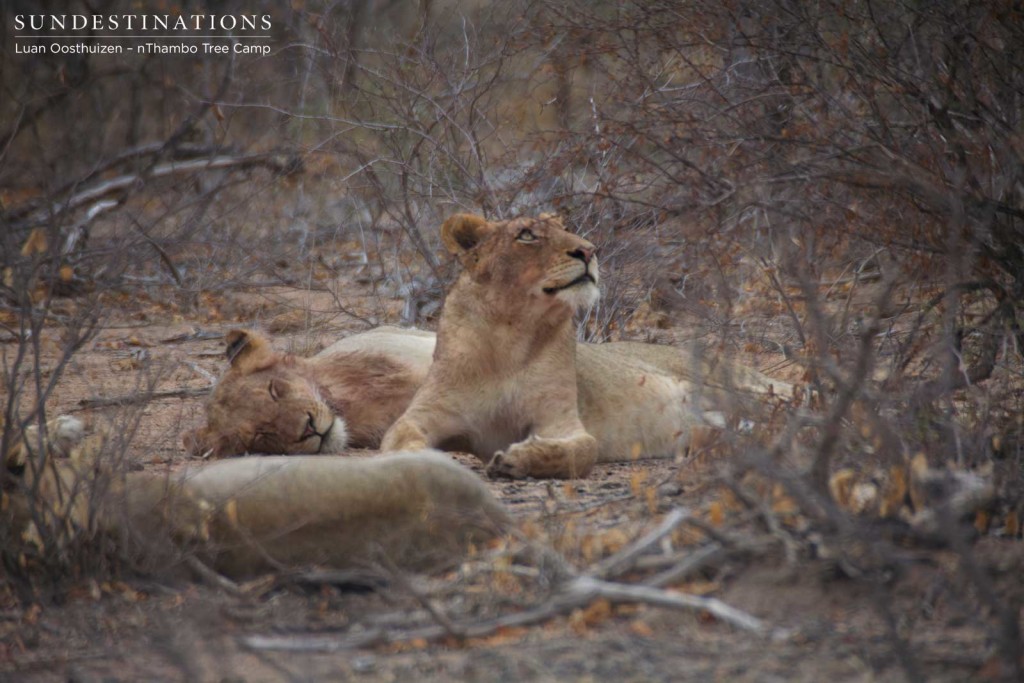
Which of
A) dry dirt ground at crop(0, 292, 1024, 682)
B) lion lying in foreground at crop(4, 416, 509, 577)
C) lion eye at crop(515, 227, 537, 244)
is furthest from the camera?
lion eye at crop(515, 227, 537, 244)

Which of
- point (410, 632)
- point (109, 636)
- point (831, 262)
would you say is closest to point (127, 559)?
point (109, 636)

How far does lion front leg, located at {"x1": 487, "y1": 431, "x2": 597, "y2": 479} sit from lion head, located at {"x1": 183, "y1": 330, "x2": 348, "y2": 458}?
1.01 meters

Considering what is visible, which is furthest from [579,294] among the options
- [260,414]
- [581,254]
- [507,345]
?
[260,414]

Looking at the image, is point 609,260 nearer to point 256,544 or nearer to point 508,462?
point 508,462

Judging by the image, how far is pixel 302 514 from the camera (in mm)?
3430

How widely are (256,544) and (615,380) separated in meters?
2.69

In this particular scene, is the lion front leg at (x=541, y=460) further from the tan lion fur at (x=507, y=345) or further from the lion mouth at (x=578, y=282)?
the lion mouth at (x=578, y=282)

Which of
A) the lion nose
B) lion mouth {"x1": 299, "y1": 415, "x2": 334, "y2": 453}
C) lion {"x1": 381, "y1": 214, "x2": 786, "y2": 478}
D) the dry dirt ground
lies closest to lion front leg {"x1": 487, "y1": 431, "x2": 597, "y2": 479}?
lion {"x1": 381, "y1": 214, "x2": 786, "y2": 478}

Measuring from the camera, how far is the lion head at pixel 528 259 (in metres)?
5.18

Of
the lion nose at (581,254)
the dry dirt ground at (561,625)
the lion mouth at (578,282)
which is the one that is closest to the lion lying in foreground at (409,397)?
the lion mouth at (578,282)

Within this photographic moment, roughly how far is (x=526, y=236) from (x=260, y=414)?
4.63 ft

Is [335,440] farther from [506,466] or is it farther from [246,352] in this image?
[506,466]

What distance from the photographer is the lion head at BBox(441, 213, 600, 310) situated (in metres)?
5.18

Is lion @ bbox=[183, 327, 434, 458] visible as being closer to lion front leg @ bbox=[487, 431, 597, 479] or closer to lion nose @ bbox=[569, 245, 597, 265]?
lion front leg @ bbox=[487, 431, 597, 479]
